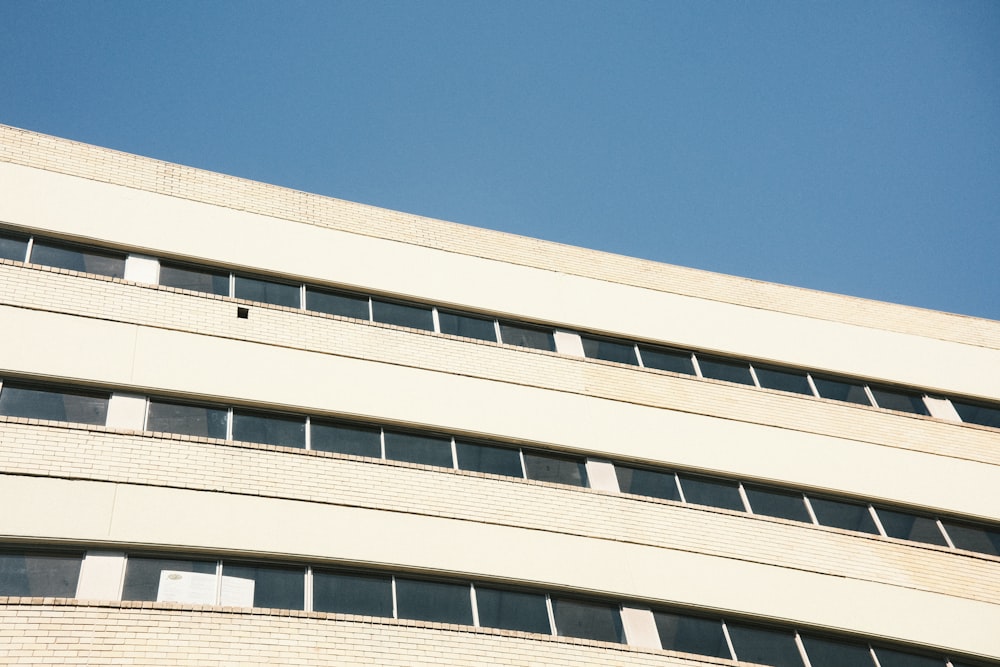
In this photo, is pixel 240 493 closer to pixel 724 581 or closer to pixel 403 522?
pixel 403 522

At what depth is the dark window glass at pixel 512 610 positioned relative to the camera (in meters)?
16.1

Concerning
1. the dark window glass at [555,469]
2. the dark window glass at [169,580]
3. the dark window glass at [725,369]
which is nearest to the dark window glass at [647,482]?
the dark window glass at [555,469]

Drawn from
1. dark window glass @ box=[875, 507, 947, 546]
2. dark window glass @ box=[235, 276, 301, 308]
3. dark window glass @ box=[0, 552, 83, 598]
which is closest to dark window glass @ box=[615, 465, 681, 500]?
dark window glass @ box=[875, 507, 947, 546]

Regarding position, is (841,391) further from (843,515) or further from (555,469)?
(555,469)

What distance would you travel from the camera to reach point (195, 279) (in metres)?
18.9

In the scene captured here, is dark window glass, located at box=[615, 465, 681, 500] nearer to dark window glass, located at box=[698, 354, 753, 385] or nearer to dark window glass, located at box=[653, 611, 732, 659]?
dark window glass, located at box=[653, 611, 732, 659]

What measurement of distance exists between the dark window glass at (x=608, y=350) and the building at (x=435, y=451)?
58 millimetres

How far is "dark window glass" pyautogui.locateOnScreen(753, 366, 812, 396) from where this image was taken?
72.4 ft

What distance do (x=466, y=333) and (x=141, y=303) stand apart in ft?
19.9

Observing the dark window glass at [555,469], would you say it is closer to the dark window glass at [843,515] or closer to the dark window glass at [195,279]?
the dark window glass at [843,515]

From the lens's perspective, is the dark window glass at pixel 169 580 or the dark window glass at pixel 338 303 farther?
the dark window glass at pixel 338 303

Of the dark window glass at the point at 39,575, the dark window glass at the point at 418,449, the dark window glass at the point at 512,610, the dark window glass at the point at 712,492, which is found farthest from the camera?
the dark window glass at the point at 712,492

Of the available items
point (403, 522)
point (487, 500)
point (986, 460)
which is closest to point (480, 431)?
point (487, 500)

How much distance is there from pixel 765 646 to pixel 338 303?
31.9 ft
